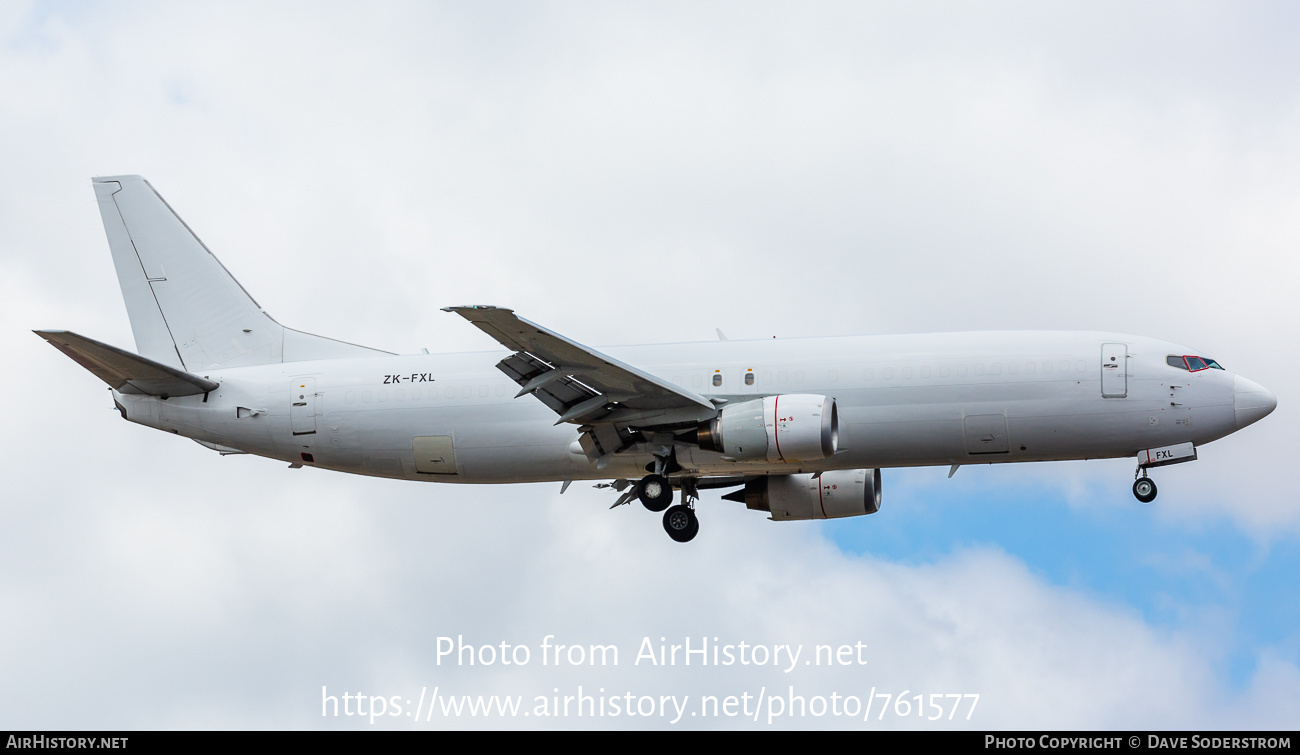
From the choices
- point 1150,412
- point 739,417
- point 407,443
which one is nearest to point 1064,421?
point 1150,412

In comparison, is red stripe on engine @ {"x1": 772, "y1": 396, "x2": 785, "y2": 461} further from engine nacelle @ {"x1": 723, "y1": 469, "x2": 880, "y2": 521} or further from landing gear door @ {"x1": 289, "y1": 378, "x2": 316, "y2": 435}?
landing gear door @ {"x1": 289, "y1": 378, "x2": 316, "y2": 435}

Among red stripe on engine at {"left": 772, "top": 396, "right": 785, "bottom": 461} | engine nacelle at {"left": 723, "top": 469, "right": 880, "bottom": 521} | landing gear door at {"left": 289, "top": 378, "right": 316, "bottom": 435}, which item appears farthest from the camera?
engine nacelle at {"left": 723, "top": 469, "right": 880, "bottom": 521}

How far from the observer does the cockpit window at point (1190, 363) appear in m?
32.4

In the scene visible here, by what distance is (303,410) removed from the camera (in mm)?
36219

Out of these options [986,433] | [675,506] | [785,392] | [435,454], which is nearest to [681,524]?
[675,506]

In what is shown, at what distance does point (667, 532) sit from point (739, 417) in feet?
15.9

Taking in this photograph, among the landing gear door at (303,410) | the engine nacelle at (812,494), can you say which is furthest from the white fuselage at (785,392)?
the engine nacelle at (812,494)

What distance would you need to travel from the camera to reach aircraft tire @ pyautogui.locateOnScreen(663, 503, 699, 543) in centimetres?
3562

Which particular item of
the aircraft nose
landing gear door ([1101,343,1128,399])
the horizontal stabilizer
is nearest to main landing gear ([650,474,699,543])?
landing gear door ([1101,343,1128,399])

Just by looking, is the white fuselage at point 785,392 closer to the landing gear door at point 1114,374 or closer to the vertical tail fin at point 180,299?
the landing gear door at point 1114,374

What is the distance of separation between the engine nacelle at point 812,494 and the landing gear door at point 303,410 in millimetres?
11413

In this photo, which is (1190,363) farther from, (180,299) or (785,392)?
(180,299)

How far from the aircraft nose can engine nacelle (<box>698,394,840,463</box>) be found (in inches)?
360

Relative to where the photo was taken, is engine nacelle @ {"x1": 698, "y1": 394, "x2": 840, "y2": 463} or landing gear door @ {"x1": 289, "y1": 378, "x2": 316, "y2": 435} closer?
engine nacelle @ {"x1": 698, "y1": 394, "x2": 840, "y2": 463}
